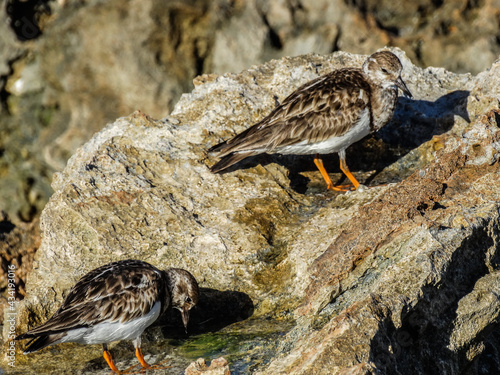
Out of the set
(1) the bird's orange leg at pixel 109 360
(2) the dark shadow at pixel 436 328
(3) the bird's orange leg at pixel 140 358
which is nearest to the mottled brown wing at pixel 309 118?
(3) the bird's orange leg at pixel 140 358

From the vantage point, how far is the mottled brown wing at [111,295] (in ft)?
22.2

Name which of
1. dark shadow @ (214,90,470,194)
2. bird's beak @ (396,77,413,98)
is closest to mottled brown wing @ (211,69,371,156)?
bird's beak @ (396,77,413,98)

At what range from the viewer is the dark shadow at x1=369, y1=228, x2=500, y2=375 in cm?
526

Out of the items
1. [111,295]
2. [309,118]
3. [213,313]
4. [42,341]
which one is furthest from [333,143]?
[42,341]

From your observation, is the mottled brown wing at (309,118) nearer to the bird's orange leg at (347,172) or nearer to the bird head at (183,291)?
the bird's orange leg at (347,172)

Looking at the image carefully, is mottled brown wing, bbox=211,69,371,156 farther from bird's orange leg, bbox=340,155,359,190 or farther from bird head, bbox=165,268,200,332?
bird head, bbox=165,268,200,332

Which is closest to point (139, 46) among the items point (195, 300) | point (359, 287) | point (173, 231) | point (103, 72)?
point (103, 72)

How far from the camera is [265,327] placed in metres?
7.09

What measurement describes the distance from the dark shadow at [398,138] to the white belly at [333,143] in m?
0.54

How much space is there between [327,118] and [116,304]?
3.68 metres

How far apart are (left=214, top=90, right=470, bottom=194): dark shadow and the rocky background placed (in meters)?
0.02

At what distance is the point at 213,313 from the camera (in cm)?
772

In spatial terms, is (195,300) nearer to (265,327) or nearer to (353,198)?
(265,327)

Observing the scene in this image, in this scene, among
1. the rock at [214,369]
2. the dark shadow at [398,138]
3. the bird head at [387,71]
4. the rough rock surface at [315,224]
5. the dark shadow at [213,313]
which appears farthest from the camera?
the dark shadow at [398,138]
